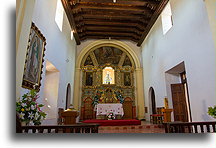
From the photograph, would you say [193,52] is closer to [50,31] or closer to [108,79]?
[50,31]

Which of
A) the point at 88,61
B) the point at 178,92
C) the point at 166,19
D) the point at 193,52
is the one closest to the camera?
the point at 193,52

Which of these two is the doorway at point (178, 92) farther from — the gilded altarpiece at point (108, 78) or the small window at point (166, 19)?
the gilded altarpiece at point (108, 78)

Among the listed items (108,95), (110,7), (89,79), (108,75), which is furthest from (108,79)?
(110,7)

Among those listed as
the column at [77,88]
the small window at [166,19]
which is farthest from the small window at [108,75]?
the small window at [166,19]

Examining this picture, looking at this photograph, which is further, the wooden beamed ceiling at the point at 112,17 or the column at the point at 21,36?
the wooden beamed ceiling at the point at 112,17

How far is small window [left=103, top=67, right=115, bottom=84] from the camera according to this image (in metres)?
11.9

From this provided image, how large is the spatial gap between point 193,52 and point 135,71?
6.84 metres

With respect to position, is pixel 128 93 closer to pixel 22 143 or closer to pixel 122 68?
pixel 122 68

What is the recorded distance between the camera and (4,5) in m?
2.13

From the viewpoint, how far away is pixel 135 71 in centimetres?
1219

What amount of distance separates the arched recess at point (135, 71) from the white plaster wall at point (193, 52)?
296 cm

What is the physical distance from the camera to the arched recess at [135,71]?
11.2m

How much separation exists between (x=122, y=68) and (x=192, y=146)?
10.5 metres
